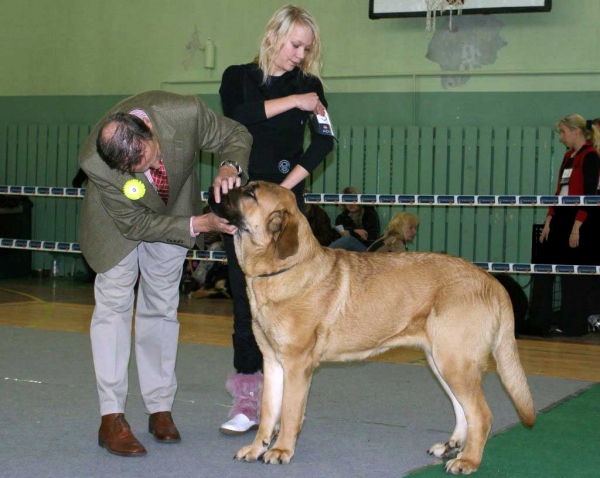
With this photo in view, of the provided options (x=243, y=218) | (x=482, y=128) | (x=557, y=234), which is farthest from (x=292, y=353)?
(x=482, y=128)

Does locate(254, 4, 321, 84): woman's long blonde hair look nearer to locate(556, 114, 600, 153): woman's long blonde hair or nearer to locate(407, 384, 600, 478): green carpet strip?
locate(407, 384, 600, 478): green carpet strip

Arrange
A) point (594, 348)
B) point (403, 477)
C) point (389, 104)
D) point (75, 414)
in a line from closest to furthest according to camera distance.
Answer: point (403, 477) < point (75, 414) < point (594, 348) < point (389, 104)

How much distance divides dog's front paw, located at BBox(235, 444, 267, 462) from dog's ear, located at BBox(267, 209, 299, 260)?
857 millimetres

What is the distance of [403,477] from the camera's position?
336 cm

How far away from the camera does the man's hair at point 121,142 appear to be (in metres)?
3.29

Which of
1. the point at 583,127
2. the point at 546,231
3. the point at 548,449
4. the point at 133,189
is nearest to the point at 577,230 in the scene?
the point at 546,231

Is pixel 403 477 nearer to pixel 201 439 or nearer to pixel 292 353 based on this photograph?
pixel 292 353

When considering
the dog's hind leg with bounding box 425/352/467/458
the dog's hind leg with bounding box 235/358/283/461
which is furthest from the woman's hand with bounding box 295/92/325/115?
the dog's hind leg with bounding box 425/352/467/458

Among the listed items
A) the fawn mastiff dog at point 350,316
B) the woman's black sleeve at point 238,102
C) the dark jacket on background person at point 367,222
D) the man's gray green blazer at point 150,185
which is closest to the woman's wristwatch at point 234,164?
the man's gray green blazer at point 150,185

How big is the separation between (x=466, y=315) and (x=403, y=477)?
0.73 metres

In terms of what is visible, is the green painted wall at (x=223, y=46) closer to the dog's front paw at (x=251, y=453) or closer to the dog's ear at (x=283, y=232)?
the dog's ear at (x=283, y=232)

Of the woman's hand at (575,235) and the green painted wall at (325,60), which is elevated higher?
the green painted wall at (325,60)

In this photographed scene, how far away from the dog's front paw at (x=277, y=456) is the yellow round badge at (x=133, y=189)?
1.25 m

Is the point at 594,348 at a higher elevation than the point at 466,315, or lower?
lower
